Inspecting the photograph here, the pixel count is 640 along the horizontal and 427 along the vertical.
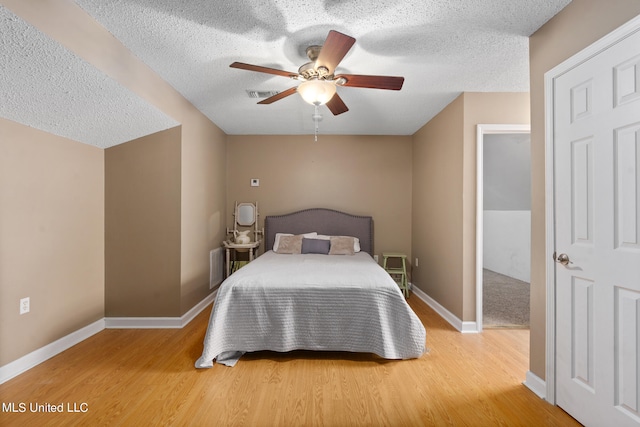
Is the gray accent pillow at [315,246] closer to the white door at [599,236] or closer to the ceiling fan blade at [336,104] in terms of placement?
the ceiling fan blade at [336,104]

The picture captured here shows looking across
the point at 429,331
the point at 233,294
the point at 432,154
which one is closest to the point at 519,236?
the point at 432,154

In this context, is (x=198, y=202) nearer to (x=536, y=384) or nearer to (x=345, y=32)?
A: (x=345, y=32)

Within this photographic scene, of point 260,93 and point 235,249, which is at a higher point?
point 260,93

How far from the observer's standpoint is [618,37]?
62.5 inches

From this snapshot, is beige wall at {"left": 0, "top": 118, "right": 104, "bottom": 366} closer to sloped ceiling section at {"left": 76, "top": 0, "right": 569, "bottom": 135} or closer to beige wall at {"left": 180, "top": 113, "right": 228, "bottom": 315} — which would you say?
beige wall at {"left": 180, "top": 113, "right": 228, "bottom": 315}

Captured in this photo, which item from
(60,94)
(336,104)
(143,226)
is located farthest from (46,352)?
(336,104)

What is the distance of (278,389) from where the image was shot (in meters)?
2.20

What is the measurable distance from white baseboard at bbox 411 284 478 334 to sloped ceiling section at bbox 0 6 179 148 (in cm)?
359

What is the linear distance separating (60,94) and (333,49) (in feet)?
6.42

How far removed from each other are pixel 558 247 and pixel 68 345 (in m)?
3.95

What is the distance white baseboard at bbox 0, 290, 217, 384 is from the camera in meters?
2.34

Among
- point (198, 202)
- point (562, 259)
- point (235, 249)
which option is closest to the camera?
point (562, 259)

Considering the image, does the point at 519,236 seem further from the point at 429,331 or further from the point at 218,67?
the point at 218,67

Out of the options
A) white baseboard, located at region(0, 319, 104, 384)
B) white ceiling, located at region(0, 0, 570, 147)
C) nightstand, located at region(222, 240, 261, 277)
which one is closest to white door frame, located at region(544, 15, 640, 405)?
white ceiling, located at region(0, 0, 570, 147)
